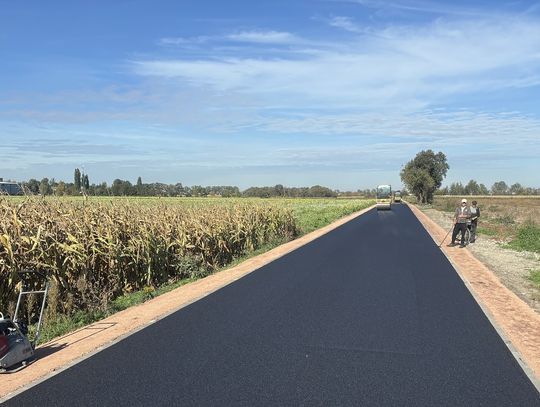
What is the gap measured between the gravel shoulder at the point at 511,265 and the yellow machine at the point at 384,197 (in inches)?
1518

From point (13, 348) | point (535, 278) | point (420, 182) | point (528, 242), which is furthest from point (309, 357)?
point (420, 182)

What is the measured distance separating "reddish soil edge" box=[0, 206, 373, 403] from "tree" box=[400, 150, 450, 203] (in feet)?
320

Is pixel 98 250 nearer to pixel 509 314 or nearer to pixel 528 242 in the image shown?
pixel 509 314

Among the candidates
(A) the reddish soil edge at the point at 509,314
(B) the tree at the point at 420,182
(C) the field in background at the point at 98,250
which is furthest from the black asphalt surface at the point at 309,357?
(B) the tree at the point at 420,182

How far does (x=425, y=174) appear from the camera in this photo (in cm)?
10488

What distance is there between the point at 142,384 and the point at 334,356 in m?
2.19

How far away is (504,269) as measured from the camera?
1452cm

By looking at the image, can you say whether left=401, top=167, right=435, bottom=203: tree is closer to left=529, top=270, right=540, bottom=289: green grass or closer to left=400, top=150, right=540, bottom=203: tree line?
left=400, top=150, right=540, bottom=203: tree line

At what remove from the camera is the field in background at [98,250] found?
870cm

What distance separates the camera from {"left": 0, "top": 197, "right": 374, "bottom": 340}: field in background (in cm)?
870

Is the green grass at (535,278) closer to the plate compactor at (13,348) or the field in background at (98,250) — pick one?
the field in background at (98,250)

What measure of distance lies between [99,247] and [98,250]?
37cm

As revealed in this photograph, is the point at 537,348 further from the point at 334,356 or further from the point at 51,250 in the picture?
the point at 51,250

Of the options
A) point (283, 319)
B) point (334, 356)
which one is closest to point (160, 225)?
point (283, 319)
